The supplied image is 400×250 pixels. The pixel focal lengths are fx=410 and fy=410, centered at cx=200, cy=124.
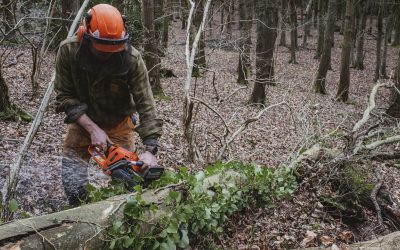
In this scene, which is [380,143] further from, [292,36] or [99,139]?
[292,36]

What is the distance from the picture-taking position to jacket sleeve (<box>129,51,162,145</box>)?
3.72 m

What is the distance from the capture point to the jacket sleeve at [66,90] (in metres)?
3.69

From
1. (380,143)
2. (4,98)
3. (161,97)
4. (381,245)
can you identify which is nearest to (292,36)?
(161,97)

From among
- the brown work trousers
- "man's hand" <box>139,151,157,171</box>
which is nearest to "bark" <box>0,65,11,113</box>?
the brown work trousers

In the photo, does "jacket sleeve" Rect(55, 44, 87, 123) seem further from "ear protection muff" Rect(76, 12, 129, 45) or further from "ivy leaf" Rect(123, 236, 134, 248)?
"ivy leaf" Rect(123, 236, 134, 248)

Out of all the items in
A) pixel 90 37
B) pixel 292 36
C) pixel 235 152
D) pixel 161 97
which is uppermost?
pixel 90 37

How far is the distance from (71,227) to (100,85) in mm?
1538

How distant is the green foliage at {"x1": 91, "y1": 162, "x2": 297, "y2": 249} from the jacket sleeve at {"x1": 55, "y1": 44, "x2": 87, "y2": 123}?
0.84 metres

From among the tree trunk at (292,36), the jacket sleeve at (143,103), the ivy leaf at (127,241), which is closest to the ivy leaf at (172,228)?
the ivy leaf at (127,241)

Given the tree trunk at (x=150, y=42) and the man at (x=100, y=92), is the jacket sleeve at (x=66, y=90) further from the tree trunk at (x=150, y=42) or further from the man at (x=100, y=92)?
the tree trunk at (x=150, y=42)

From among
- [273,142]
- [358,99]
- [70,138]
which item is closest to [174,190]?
[70,138]

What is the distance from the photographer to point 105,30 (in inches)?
130

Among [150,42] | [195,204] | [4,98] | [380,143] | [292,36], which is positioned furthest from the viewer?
[292,36]

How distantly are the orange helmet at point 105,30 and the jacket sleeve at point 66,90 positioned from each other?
0.38 metres
